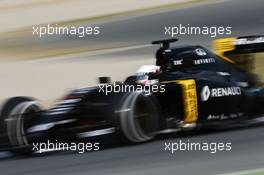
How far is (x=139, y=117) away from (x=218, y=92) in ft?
3.62

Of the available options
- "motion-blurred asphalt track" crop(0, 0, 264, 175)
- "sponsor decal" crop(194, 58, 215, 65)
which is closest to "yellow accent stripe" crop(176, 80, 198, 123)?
"motion-blurred asphalt track" crop(0, 0, 264, 175)

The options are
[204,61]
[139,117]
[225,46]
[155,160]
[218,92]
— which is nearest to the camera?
[155,160]

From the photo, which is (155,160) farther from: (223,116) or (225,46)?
(225,46)

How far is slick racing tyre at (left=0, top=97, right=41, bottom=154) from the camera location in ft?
23.3

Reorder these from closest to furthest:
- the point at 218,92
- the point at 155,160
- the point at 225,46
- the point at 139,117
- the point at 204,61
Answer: the point at 155,160, the point at 139,117, the point at 218,92, the point at 204,61, the point at 225,46

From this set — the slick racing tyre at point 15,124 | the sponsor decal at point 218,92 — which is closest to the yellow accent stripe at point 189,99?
the sponsor decal at point 218,92

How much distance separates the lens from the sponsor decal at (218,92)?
7.55m

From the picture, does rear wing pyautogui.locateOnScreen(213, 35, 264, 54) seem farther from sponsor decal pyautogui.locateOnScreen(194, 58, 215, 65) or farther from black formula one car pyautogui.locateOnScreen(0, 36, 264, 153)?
sponsor decal pyautogui.locateOnScreen(194, 58, 215, 65)

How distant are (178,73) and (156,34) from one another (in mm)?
10117

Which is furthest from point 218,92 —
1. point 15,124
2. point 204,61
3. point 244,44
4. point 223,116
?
point 15,124

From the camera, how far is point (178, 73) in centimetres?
775

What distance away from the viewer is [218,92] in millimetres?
7684

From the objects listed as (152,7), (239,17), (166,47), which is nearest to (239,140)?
(166,47)

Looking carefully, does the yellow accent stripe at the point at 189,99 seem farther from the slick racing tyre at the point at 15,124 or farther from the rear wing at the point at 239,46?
the slick racing tyre at the point at 15,124
